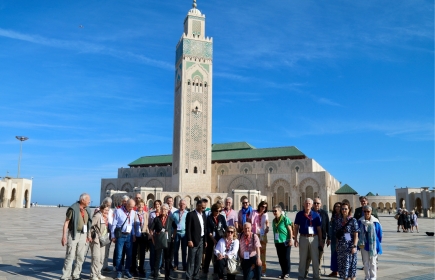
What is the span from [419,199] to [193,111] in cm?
2769

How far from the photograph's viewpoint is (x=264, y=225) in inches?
261

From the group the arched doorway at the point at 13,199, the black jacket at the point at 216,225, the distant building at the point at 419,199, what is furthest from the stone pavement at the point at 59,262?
the arched doorway at the point at 13,199

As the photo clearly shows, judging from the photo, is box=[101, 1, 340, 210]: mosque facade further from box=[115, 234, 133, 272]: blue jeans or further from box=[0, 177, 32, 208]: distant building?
box=[115, 234, 133, 272]: blue jeans

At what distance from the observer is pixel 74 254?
19.4ft

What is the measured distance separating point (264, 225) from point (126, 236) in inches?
94.9

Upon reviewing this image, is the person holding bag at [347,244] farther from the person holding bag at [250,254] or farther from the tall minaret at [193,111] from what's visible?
the tall minaret at [193,111]

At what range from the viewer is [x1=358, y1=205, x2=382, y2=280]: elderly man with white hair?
5.94 metres

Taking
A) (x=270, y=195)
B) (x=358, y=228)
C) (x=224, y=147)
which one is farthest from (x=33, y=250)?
(x=224, y=147)

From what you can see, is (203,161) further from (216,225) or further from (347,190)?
(216,225)

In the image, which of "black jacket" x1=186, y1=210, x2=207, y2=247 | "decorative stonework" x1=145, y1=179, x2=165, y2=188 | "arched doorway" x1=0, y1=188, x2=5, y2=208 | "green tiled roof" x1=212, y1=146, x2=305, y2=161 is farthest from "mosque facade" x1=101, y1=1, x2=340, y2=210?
"black jacket" x1=186, y1=210, x2=207, y2=247

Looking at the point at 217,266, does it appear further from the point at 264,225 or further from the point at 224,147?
the point at 224,147

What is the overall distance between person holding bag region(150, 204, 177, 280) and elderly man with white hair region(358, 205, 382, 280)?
3.11 metres

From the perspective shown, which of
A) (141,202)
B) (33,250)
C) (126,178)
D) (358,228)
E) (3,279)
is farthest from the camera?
(126,178)

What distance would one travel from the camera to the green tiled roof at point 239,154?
53531mm
